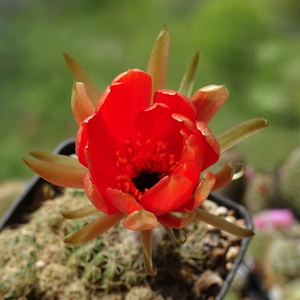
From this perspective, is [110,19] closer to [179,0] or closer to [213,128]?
[179,0]

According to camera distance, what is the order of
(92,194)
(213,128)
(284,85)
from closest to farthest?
(92,194) < (213,128) < (284,85)

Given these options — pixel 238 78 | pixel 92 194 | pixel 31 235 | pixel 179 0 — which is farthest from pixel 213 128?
pixel 92 194

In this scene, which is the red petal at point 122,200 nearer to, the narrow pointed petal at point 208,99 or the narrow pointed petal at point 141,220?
the narrow pointed petal at point 141,220

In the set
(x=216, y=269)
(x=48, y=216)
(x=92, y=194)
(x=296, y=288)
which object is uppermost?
(x=92, y=194)

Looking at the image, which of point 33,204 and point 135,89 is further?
point 33,204

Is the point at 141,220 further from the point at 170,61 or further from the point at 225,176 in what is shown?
the point at 170,61

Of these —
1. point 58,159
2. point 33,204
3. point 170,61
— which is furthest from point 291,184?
point 58,159

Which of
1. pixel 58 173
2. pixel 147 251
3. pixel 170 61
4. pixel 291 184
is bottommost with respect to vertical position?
pixel 291 184

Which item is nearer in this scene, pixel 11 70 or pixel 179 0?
pixel 11 70
